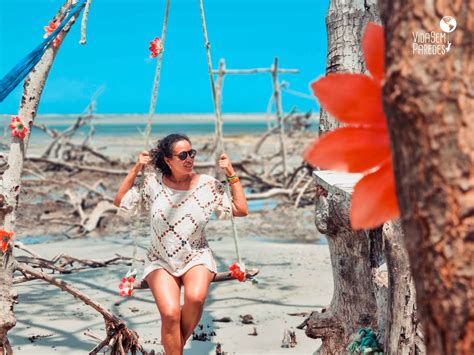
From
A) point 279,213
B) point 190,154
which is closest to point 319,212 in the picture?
point 190,154

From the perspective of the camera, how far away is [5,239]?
11.3 ft

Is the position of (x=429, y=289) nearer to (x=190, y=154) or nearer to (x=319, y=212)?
(x=319, y=212)

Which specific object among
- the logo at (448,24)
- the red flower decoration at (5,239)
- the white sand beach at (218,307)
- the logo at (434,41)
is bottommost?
the white sand beach at (218,307)

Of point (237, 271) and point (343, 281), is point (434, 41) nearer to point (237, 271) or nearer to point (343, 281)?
point (343, 281)

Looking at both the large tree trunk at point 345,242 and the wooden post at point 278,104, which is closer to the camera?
the large tree trunk at point 345,242

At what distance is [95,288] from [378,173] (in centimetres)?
518

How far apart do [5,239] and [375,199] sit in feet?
9.17

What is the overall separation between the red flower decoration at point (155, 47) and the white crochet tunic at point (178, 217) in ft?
3.01

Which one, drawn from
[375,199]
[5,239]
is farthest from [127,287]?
[375,199]

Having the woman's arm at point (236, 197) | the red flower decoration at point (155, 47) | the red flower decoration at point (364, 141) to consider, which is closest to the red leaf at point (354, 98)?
the red flower decoration at point (364, 141)

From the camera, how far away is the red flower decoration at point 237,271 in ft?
13.4

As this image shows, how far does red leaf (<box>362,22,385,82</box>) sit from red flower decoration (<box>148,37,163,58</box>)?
3685mm

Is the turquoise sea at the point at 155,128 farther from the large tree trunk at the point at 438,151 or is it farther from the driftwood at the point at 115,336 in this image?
the large tree trunk at the point at 438,151

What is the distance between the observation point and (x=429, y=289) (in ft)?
3.03
